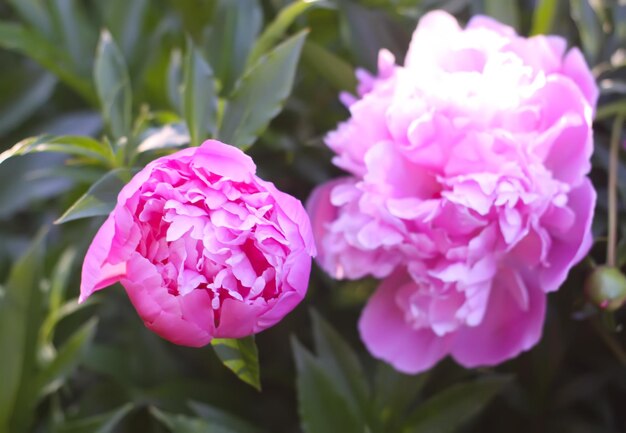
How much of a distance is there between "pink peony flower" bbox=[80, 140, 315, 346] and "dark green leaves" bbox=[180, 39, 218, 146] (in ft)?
0.31

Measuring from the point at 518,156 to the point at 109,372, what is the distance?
1.03ft

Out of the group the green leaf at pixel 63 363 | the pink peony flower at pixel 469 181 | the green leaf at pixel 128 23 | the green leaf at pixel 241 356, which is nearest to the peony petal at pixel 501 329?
the pink peony flower at pixel 469 181

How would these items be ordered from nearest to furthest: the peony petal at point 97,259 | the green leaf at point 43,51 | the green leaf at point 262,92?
the peony petal at point 97,259, the green leaf at point 262,92, the green leaf at point 43,51

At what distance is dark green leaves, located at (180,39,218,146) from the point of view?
467mm

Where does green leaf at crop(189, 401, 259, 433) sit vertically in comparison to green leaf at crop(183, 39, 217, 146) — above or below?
below

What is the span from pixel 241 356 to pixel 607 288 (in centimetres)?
19

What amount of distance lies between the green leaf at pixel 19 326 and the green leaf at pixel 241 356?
20 cm

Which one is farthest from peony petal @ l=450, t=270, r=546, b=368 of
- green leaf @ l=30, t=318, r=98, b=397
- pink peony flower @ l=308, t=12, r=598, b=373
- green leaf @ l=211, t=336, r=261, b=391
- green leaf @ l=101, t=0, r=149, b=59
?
green leaf @ l=101, t=0, r=149, b=59

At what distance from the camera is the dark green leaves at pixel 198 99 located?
1.53 feet

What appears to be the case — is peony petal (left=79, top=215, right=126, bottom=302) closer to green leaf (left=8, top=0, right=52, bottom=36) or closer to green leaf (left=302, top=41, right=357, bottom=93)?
green leaf (left=302, top=41, right=357, bottom=93)

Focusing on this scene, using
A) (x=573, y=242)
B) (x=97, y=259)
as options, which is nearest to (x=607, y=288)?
Answer: (x=573, y=242)

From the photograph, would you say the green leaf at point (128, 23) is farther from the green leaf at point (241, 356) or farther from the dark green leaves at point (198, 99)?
the green leaf at point (241, 356)

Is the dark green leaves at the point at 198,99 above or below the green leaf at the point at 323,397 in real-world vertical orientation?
above

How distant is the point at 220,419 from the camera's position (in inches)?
20.6
